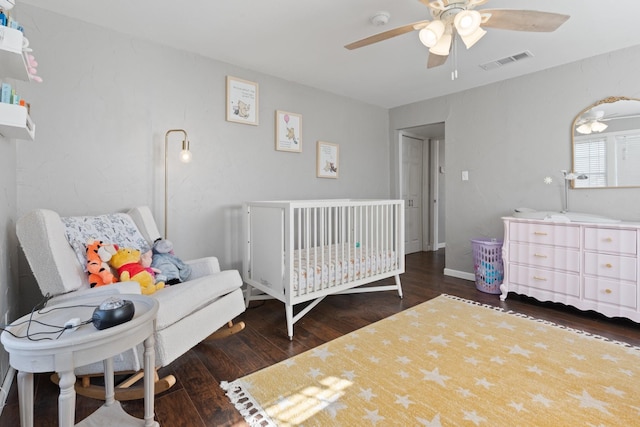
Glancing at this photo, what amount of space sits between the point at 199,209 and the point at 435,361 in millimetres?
2154

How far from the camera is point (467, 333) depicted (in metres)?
2.15

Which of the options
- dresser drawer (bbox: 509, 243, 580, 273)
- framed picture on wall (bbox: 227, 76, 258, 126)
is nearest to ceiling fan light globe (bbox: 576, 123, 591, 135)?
dresser drawer (bbox: 509, 243, 580, 273)

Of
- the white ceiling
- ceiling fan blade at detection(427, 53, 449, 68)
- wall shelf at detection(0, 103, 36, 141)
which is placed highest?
the white ceiling

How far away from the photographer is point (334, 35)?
2303 millimetres

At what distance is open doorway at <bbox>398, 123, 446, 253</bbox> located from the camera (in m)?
4.88

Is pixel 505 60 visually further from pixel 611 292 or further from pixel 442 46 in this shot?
pixel 611 292

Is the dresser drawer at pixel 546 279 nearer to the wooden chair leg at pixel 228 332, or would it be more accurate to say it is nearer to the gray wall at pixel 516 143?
the gray wall at pixel 516 143

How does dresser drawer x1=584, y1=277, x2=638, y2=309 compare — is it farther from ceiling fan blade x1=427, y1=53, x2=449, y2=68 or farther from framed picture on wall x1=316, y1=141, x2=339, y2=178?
framed picture on wall x1=316, y1=141, x2=339, y2=178

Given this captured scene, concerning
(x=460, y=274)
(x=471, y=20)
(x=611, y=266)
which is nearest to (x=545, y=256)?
(x=611, y=266)

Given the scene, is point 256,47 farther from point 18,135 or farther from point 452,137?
point 452,137

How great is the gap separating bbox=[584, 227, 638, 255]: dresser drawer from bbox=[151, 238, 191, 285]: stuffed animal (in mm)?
3079

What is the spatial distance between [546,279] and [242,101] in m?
3.19

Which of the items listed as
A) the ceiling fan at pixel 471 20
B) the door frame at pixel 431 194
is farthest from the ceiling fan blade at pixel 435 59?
the door frame at pixel 431 194

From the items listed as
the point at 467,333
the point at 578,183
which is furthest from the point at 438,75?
the point at 467,333
